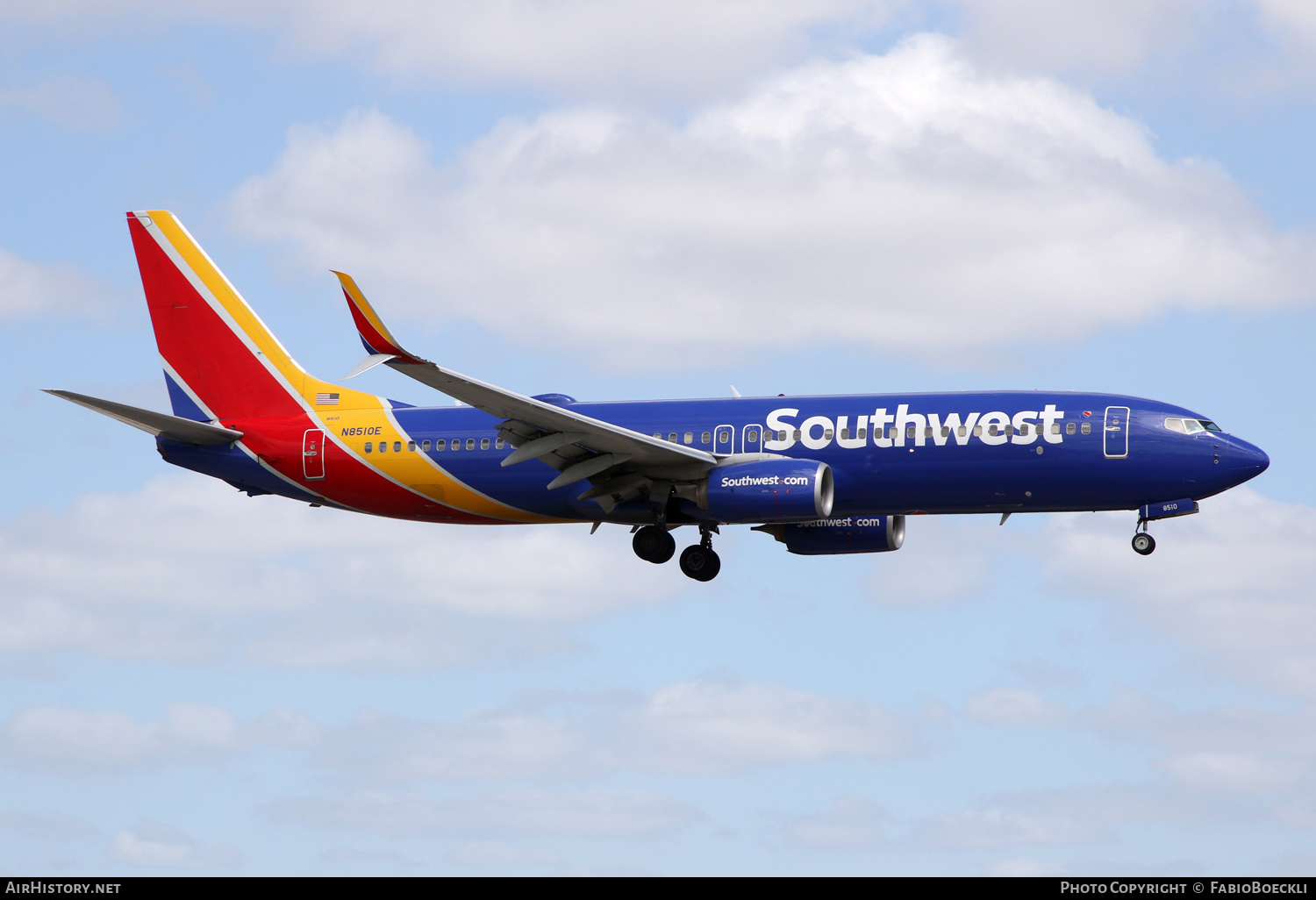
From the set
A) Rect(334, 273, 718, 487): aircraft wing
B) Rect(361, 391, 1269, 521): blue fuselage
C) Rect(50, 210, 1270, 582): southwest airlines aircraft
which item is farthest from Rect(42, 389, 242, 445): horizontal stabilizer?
Rect(361, 391, 1269, 521): blue fuselage

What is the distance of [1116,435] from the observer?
4247cm

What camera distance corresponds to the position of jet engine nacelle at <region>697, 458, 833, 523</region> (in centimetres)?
4234

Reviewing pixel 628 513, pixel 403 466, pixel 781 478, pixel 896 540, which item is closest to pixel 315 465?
pixel 403 466

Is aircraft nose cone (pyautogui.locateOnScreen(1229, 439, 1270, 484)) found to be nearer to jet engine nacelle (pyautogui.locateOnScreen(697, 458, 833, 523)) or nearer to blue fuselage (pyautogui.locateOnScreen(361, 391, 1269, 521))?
blue fuselage (pyautogui.locateOnScreen(361, 391, 1269, 521))

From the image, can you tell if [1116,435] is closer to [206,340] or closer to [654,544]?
[654,544]

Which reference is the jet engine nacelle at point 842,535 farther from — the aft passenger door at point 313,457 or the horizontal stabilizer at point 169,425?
the horizontal stabilizer at point 169,425

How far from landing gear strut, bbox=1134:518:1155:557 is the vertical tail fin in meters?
21.7

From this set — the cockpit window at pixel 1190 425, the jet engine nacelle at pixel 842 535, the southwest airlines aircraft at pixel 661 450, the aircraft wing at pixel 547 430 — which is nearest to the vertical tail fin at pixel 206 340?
the southwest airlines aircraft at pixel 661 450

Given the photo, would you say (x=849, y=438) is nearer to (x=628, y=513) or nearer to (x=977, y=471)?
(x=977, y=471)

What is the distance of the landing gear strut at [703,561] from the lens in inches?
1874

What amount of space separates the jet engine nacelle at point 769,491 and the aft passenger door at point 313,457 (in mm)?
11578

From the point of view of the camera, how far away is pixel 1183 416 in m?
42.9

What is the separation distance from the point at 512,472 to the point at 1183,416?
58.6 feet

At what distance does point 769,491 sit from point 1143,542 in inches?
386
